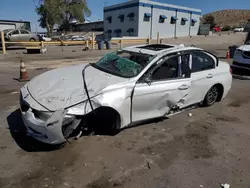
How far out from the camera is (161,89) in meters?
4.30

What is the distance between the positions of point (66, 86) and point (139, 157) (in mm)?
1703

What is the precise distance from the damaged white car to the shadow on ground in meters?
0.34

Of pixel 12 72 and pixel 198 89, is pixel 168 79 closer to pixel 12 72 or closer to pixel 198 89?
pixel 198 89

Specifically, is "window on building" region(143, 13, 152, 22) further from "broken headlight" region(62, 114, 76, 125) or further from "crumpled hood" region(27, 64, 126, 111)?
"broken headlight" region(62, 114, 76, 125)

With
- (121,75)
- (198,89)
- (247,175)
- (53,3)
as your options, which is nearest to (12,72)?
(121,75)

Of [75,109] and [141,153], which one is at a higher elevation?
[75,109]

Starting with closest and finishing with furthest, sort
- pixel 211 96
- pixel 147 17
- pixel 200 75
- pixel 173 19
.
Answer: pixel 200 75, pixel 211 96, pixel 147 17, pixel 173 19

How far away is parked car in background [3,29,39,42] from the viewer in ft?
68.4

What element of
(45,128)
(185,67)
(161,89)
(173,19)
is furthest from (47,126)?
(173,19)

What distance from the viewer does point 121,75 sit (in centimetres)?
415

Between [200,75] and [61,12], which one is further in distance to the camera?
[61,12]

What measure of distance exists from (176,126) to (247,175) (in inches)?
68.7

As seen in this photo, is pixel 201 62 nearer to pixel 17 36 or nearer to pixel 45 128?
pixel 45 128

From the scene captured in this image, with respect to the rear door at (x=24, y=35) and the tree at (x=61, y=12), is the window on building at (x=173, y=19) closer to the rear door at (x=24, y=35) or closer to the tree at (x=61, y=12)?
the tree at (x=61, y=12)
